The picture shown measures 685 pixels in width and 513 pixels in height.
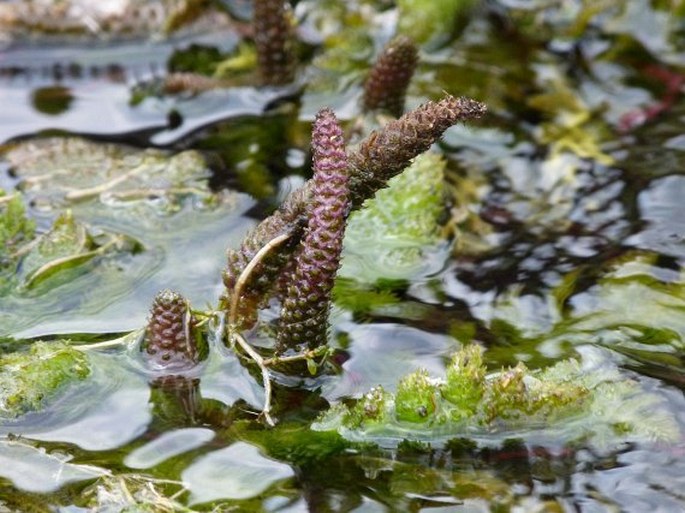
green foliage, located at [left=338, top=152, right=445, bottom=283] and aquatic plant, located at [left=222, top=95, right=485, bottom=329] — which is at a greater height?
aquatic plant, located at [left=222, top=95, right=485, bottom=329]

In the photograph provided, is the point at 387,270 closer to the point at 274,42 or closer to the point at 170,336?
the point at 170,336

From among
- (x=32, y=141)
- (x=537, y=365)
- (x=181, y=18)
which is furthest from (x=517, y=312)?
(x=181, y=18)

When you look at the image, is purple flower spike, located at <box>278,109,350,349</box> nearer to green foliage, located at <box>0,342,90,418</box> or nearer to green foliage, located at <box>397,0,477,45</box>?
green foliage, located at <box>0,342,90,418</box>

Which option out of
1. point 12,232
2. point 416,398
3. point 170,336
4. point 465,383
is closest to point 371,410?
point 416,398

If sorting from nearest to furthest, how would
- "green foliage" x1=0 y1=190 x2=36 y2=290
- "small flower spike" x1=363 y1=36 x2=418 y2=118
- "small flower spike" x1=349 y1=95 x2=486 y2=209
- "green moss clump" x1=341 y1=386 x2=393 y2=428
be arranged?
1. "small flower spike" x1=349 y1=95 x2=486 y2=209
2. "green moss clump" x1=341 y1=386 x2=393 y2=428
3. "green foliage" x1=0 y1=190 x2=36 y2=290
4. "small flower spike" x1=363 y1=36 x2=418 y2=118

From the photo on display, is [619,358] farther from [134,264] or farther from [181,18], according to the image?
[181,18]

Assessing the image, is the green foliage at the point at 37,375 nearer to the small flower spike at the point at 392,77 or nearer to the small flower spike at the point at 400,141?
the small flower spike at the point at 400,141

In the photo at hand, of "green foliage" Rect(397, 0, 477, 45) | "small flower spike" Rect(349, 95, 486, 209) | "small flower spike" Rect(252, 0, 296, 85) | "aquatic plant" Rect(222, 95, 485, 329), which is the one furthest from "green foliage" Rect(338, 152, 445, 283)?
"green foliage" Rect(397, 0, 477, 45)

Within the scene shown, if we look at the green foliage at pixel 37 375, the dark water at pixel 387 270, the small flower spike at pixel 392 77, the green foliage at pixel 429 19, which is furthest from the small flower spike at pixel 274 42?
the green foliage at pixel 37 375
